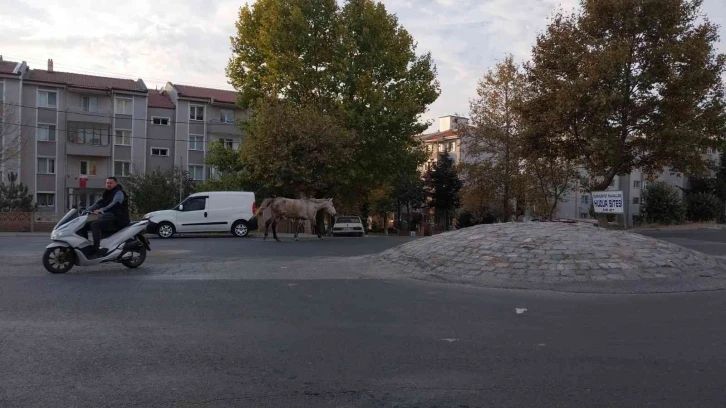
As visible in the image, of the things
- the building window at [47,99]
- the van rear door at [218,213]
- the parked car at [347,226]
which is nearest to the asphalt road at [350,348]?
Answer: the van rear door at [218,213]

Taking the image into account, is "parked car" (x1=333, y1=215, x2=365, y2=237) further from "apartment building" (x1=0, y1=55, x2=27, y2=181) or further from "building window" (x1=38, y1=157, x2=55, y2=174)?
"building window" (x1=38, y1=157, x2=55, y2=174)

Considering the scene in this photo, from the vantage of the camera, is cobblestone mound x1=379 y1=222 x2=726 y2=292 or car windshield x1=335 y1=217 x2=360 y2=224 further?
car windshield x1=335 y1=217 x2=360 y2=224

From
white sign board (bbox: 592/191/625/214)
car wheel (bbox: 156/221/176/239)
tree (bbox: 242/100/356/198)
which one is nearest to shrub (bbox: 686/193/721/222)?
tree (bbox: 242/100/356/198)

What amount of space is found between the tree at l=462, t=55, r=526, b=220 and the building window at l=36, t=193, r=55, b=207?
112ft

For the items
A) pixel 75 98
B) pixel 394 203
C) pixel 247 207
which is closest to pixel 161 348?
pixel 247 207

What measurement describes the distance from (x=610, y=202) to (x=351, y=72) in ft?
→ 61.5

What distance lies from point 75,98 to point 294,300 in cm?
4803

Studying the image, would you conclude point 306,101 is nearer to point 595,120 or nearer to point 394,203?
point 595,120

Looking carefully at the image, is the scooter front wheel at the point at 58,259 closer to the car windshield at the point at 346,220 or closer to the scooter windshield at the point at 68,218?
the scooter windshield at the point at 68,218

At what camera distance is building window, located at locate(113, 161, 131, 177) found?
51938mm

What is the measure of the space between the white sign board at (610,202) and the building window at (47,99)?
4545 centimetres

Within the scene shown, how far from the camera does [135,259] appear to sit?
12.4 m

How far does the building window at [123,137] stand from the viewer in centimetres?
5178

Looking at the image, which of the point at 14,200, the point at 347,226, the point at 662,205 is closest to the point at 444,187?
the point at 662,205
